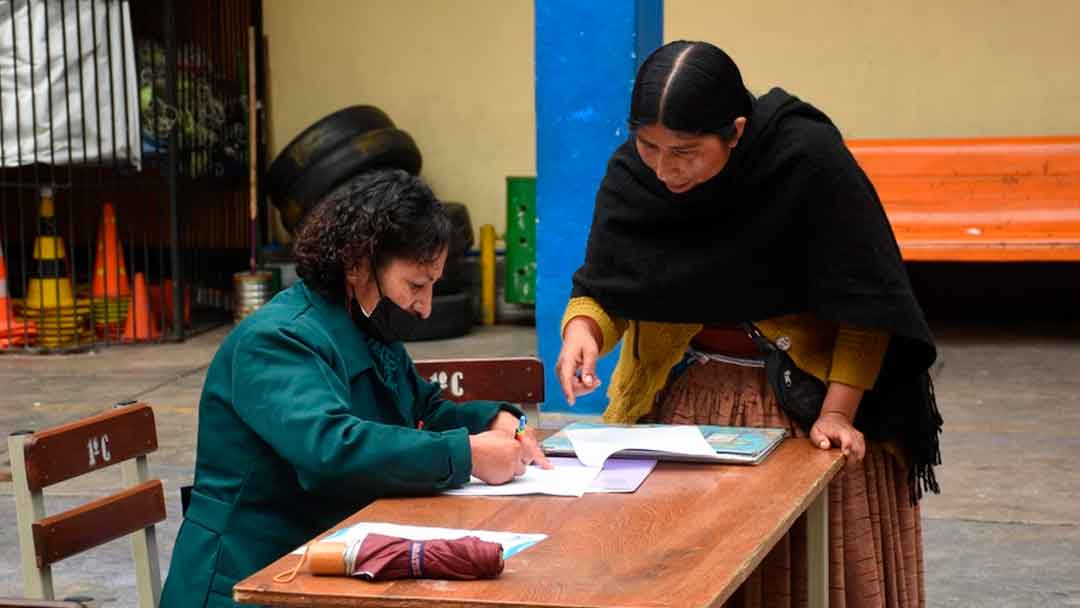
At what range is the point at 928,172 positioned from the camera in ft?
31.7

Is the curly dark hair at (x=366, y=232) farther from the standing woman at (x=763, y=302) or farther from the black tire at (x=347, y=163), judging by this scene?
the black tire at (x=347, y=163)

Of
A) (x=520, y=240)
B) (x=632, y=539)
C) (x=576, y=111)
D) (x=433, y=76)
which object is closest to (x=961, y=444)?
(x=576, y=111)

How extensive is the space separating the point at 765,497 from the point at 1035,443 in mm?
4129

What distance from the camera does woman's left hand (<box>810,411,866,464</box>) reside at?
9.86ft

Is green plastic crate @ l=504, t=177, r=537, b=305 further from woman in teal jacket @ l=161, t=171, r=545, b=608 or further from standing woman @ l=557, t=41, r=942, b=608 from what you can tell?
woman in teal jacket @ l=161, t=171, r=545, b=608

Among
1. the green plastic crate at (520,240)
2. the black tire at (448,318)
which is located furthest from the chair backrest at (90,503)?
the green plastic crate at (520,240)

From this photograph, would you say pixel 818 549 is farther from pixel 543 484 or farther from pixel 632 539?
pixel 632 539

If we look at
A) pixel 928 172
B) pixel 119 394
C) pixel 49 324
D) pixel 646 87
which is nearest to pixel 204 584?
pixel 646 87

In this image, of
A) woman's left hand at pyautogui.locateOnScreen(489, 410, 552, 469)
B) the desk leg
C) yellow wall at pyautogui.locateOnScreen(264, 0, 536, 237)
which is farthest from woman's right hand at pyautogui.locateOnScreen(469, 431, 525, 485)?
yellow wall at pyautogui.locateOnScreen(264, 0, 536, 237)

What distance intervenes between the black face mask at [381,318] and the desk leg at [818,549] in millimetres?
857

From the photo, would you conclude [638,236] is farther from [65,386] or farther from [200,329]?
[200,329]

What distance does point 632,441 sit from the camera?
297 centimetres

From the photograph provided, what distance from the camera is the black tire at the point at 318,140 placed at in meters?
9.64

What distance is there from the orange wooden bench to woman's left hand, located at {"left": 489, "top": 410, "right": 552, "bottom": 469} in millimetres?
6456
